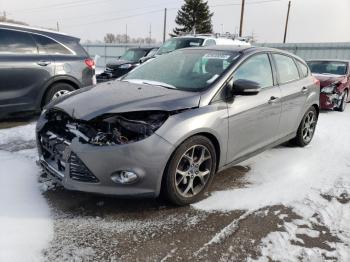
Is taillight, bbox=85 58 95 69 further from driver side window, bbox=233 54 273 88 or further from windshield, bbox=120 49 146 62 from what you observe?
windshield, bbox=120 49 146 62

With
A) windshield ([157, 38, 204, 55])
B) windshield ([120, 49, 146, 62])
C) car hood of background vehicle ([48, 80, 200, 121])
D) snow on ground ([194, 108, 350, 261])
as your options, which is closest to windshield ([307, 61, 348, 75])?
windshield ([157, 38, 204, 55])

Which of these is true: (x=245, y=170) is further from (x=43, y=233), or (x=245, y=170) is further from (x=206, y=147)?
(x=43, y=233)

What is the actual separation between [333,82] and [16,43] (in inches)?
298

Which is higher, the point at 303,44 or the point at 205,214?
the point at 303,44

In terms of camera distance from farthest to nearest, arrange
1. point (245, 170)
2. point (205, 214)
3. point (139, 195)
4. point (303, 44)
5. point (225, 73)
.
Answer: point (303, 44), point (245, 170), point (225, 73), point (205, 214), point (139, 195)

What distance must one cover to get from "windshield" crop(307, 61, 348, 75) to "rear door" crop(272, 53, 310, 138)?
5618 mm

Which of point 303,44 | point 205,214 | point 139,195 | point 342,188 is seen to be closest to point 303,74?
point 342,188

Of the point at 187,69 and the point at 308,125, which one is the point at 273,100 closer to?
the point at 187,69

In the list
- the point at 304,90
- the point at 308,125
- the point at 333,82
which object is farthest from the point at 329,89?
the point at 304,90

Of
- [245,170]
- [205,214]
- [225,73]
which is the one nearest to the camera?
[205,214]

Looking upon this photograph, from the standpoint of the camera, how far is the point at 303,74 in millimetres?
5727

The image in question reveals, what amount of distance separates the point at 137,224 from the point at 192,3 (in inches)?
1888

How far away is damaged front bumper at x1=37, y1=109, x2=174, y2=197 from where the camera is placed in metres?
3.19

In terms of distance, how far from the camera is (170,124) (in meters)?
3.38
